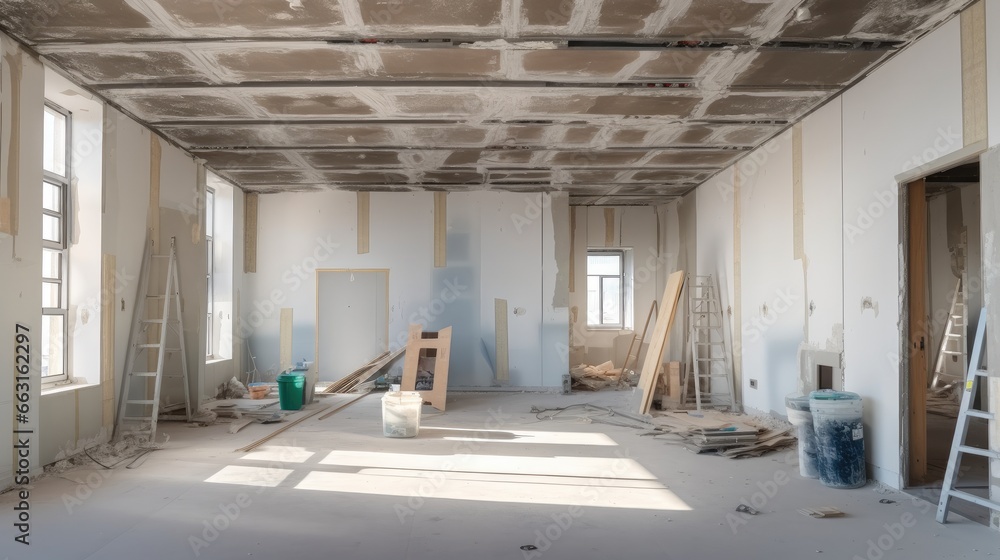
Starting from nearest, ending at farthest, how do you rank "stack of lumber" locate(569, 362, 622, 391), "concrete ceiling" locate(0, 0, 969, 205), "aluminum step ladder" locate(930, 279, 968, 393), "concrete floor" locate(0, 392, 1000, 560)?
"concrete floor" locate(0, 392, 1000, 560)
"concrete ceiling" locate(0, 0, 969, 205)
"aluminum step ladder" locate(930, 279, 968, 393)
"stack of lumber" locate(569, 362, 622, 391)

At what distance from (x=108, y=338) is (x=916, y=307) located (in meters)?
6.94

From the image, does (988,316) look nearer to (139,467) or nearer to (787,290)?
(787,290)

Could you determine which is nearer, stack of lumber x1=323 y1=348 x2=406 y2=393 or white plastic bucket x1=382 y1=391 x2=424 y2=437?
white plastic bucket x1=382 y1=391 x2=424 y2=437

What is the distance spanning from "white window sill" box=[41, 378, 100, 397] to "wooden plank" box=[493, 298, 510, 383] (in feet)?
20.1

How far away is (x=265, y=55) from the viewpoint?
5223mm

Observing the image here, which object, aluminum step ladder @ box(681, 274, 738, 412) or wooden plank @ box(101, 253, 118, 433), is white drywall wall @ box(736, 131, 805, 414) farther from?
wooden plank @ box(101, 253, 118, 433)

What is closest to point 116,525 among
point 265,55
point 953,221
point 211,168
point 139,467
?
point 139,467

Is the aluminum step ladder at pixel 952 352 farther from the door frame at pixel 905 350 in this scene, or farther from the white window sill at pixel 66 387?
the white window sill at pixel 66 387

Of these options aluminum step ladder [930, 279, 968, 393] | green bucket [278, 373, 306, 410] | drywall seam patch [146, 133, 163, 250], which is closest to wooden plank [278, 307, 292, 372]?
green bucket [278, 373, 306, 410]

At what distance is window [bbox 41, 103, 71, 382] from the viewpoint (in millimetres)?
5938

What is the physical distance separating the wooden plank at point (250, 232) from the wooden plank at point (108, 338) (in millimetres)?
4637

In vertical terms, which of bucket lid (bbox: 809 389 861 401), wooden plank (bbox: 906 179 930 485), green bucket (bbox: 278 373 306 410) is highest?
wooden plank (bbox: 906 179 930 485)

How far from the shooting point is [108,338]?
20.8ft

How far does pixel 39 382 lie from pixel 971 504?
22.5ft
